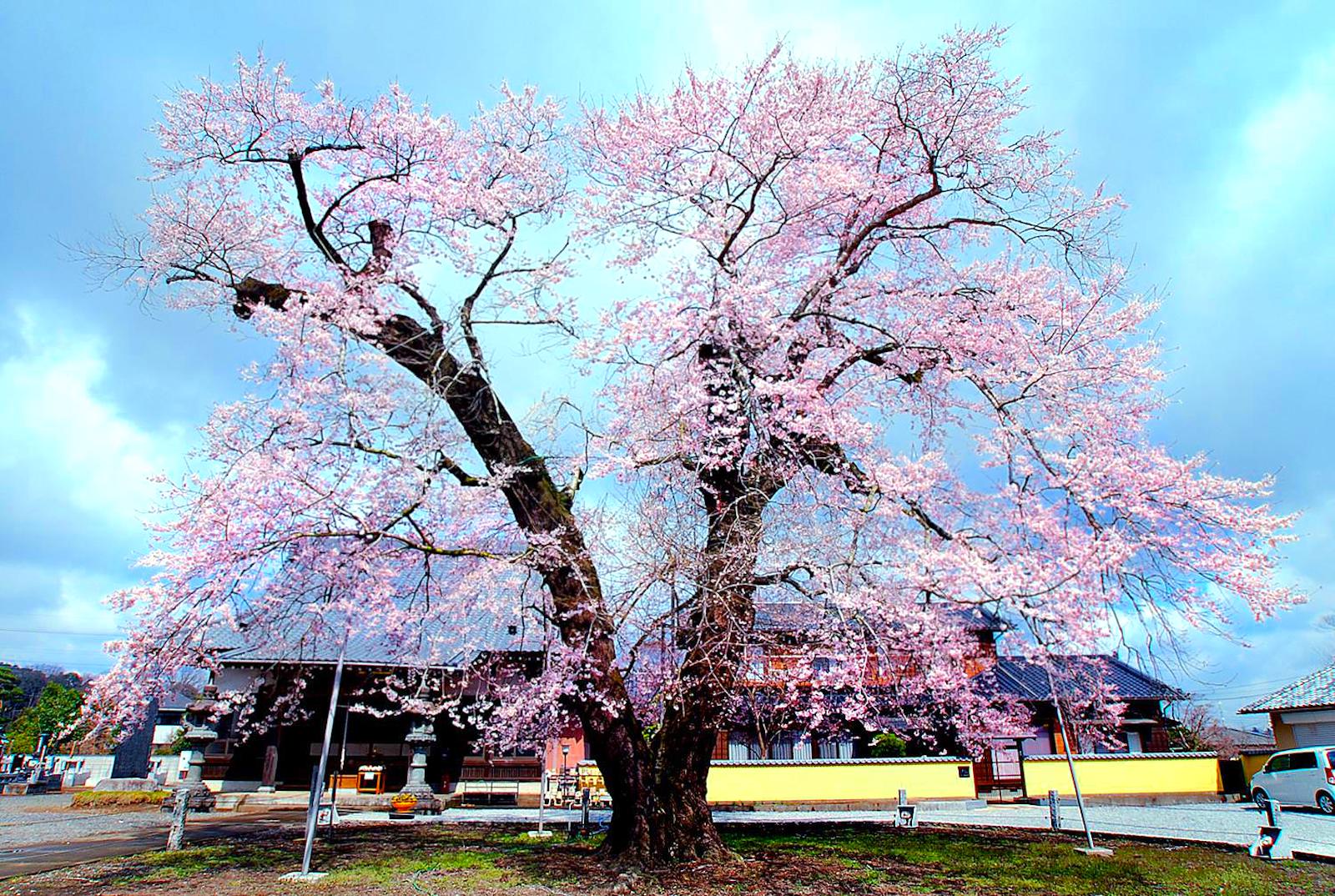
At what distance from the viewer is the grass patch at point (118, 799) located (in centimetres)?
1919

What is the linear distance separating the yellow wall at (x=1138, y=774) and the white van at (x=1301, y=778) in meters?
2.21

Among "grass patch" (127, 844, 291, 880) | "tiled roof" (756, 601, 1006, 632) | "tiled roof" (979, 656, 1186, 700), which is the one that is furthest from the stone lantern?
"tiled roof" (979, 656, 1186, 700)

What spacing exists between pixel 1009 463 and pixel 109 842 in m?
13.5

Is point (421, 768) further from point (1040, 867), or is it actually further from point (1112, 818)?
point (1112, 818)

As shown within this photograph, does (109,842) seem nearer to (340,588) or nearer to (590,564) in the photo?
(340,588)

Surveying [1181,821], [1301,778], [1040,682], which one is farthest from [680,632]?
[1040,682]

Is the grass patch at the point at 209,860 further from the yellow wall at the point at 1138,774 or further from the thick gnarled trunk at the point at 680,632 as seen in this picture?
the yellow wall at the point at 1138,774

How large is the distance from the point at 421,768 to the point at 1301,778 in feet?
57.5

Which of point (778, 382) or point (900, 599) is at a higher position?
point (778, 382)

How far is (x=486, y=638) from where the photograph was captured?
33.7 feet

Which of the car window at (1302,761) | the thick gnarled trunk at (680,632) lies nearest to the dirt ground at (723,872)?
the thick gnarled trunk at (680,632)

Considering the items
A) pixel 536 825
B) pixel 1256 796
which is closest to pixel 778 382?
pixel 536 825

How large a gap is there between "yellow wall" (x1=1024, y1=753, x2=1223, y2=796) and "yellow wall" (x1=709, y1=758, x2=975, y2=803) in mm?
2343

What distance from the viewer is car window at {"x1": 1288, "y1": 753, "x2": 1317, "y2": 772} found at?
1420 centimetres
